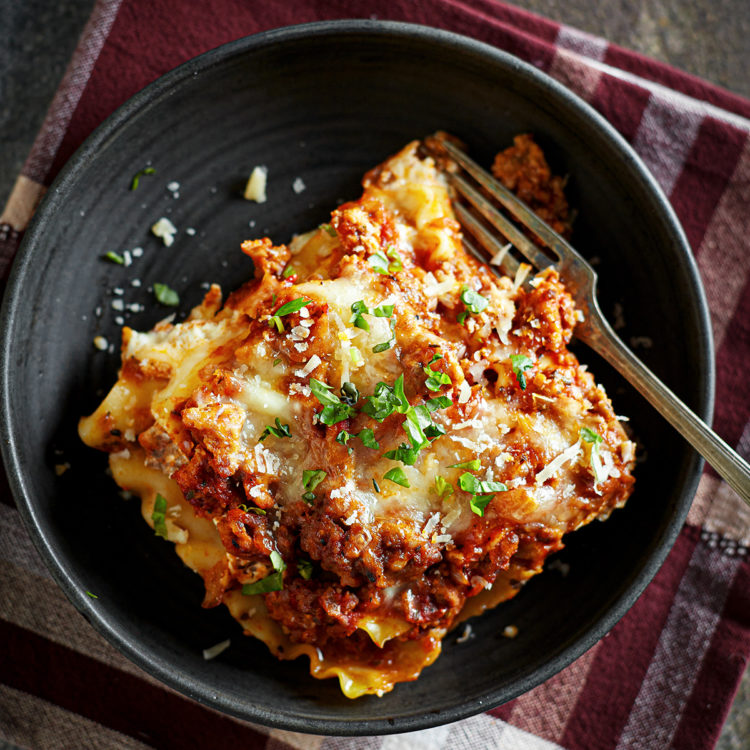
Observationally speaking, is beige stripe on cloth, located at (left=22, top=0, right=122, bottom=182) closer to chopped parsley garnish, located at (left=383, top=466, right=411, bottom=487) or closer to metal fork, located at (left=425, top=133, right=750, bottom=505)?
metal fork, located at (left=425, top=133, right=750, bottom=505)

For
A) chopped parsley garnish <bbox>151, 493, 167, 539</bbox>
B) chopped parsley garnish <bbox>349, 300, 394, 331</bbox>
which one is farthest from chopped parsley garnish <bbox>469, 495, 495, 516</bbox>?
chopped parsley garnish <bbox>151, 493, 167, 539</bbox>

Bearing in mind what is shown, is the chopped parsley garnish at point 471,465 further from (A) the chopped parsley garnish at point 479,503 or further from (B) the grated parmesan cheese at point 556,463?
(B) the grated parmesan cheese at point 556,463

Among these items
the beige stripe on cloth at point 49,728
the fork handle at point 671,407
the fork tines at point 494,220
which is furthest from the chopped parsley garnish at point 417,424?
the beige stripe on cloth at point 49,728

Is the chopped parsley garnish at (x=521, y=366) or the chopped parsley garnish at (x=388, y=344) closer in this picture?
the chopped parsley garnish at (x=388, y=344)

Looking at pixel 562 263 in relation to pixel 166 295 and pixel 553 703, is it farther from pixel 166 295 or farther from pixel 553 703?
pixel 553 703

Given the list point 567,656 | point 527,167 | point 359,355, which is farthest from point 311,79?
point 567,656

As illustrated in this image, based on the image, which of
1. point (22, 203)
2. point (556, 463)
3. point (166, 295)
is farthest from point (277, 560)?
point (22, 203)
